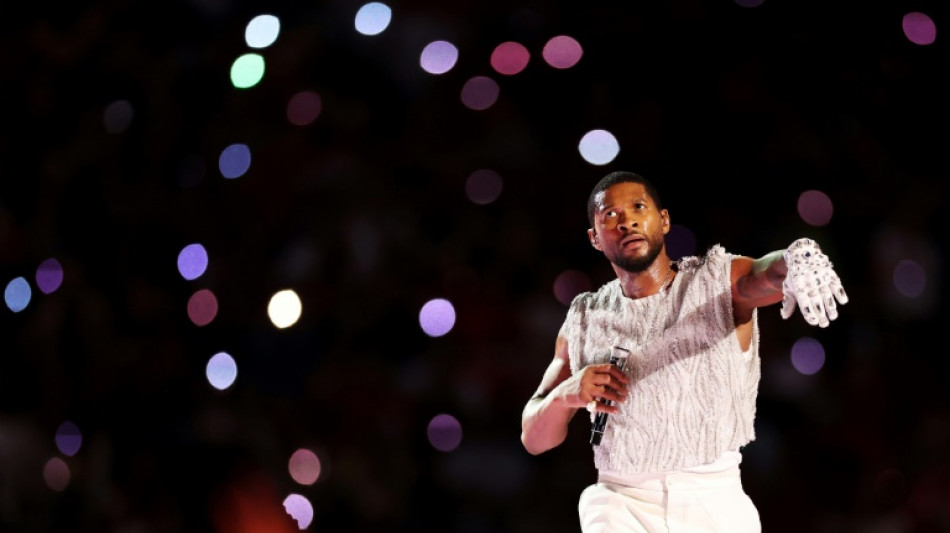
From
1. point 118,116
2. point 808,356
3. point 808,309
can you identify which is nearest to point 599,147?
point 808,356

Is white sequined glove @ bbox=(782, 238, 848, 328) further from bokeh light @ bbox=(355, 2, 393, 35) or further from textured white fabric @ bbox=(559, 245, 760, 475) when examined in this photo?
bokeh light @ bbox=(355, 2, 393, 35)

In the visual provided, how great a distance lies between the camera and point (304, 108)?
10.8 feet

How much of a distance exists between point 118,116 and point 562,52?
68.3 inches

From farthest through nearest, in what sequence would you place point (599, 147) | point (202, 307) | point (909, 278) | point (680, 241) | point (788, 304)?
1. point (202, 307)
2. point (599, 147)
3. point (680, 241)
4. point (909, 278)
5. point (788, 304)

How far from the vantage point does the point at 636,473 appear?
1787 mm

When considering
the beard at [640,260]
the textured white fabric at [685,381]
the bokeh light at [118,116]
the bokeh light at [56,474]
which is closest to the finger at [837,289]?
the textured white fabric at [685,381]

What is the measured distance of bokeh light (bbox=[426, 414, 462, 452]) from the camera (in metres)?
3.09

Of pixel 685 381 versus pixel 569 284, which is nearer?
pixel 685 381

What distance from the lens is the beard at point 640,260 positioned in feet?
6.07

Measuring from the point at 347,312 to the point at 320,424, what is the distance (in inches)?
15.3

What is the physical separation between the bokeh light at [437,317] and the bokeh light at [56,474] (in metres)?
1.52

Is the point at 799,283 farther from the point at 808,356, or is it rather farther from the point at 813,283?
the point at 808,356

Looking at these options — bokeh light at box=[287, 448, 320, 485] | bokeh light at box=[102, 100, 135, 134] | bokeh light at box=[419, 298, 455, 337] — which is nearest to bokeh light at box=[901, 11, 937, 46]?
bokeh light at box=[419, 298, 455, 337]

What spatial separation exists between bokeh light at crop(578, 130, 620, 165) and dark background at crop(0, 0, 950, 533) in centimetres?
2
